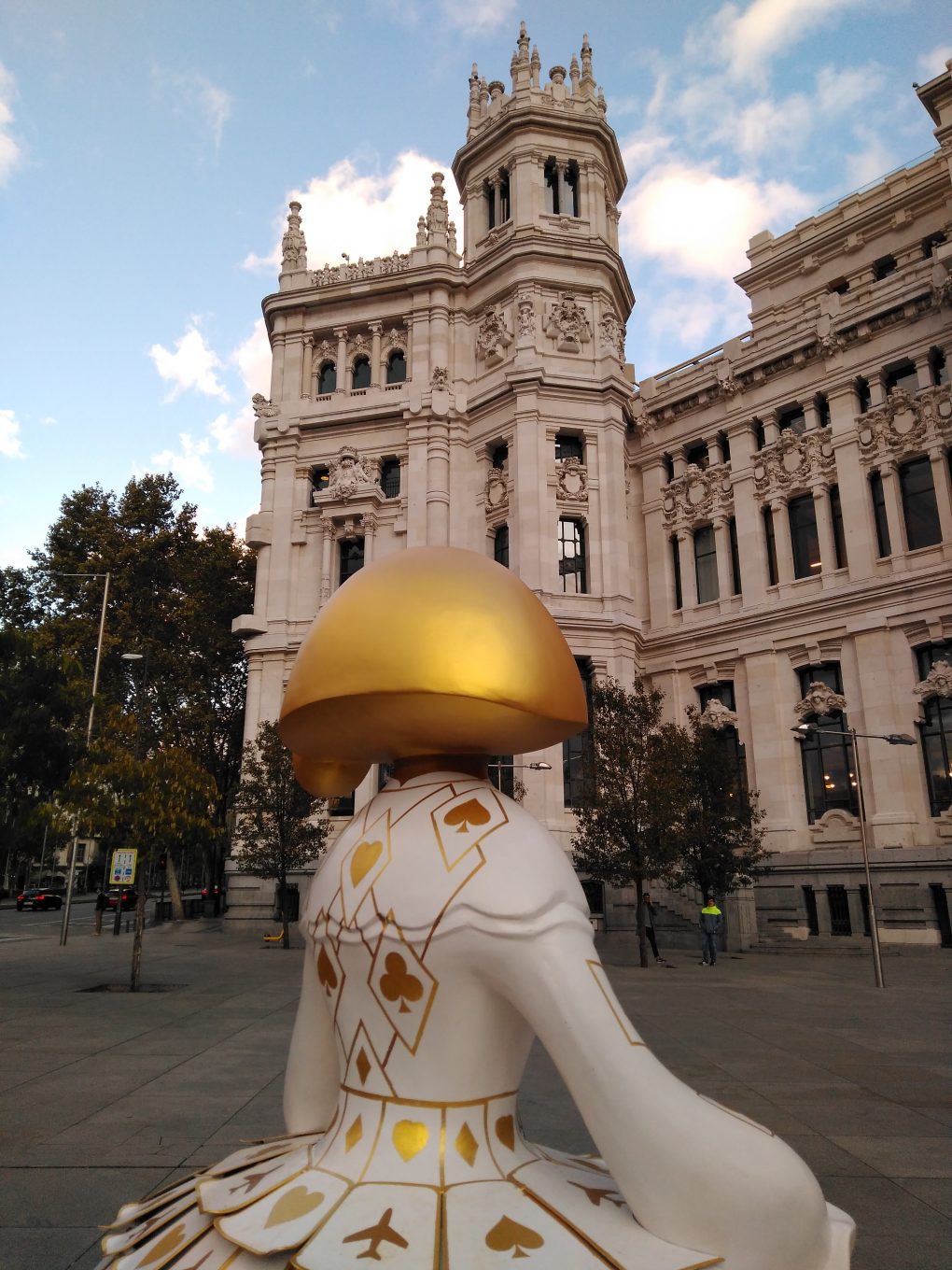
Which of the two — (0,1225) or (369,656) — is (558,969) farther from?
(0,1225)

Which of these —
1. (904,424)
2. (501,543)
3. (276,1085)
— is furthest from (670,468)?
(276,1085)

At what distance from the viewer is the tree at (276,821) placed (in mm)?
21469

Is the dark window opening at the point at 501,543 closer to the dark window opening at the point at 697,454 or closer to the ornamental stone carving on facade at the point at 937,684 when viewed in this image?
the dark window opening at the point at 697,454

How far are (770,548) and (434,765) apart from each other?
83.9 ft

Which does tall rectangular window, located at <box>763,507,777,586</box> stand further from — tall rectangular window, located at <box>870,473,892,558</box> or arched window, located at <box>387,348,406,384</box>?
arched window, located at <box>387,348,406,384</box>

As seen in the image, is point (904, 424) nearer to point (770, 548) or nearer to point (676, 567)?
point (770, 548)

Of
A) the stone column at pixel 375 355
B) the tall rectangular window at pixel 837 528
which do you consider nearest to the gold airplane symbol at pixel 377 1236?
the tall rectangular window at pixel 837 528

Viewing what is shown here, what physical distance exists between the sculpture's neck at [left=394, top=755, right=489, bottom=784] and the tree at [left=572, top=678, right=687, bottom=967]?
15826 millimetres

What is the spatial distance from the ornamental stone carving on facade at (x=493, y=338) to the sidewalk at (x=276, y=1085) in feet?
70.4

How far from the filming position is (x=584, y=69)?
1268 inches

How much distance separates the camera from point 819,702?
23594mm

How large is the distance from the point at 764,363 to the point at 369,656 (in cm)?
2714

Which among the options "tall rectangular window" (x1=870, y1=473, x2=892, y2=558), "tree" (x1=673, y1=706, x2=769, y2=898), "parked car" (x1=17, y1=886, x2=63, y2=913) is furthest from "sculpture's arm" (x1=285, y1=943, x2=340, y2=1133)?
"parked car" (x1=17, y1=886, x2=63, y2=913)

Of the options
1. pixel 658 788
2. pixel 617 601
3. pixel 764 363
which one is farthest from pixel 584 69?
pixel 658 788
